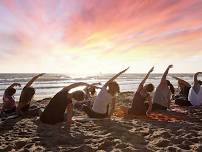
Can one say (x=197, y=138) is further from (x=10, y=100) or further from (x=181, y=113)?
(x=10, y=100)

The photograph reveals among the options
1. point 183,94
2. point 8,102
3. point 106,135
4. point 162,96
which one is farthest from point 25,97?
point 183,94

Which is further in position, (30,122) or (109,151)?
(30,122)

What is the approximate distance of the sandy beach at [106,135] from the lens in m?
7.03

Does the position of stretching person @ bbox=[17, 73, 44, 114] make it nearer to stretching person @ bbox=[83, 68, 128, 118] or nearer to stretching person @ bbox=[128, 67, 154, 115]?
stretching person @ bbox=[83, 68, 128, 118]

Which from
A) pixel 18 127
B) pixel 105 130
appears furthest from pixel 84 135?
pixel 18 127

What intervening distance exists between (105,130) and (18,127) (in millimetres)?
2466

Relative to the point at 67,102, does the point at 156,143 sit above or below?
below

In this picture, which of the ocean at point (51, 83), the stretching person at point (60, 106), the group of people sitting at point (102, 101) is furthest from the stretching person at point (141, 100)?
the ocean at point (51, 83)

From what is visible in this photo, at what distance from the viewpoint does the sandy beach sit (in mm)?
7031

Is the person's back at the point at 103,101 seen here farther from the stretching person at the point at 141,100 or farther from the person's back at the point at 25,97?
the person's back at the point at 25,97

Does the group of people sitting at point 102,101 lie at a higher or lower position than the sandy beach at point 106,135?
higher

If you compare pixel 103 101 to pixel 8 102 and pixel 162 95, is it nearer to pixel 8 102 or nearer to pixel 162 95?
pixel 162 95

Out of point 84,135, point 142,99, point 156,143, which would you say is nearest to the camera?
point 156,143

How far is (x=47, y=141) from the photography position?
296 inches
